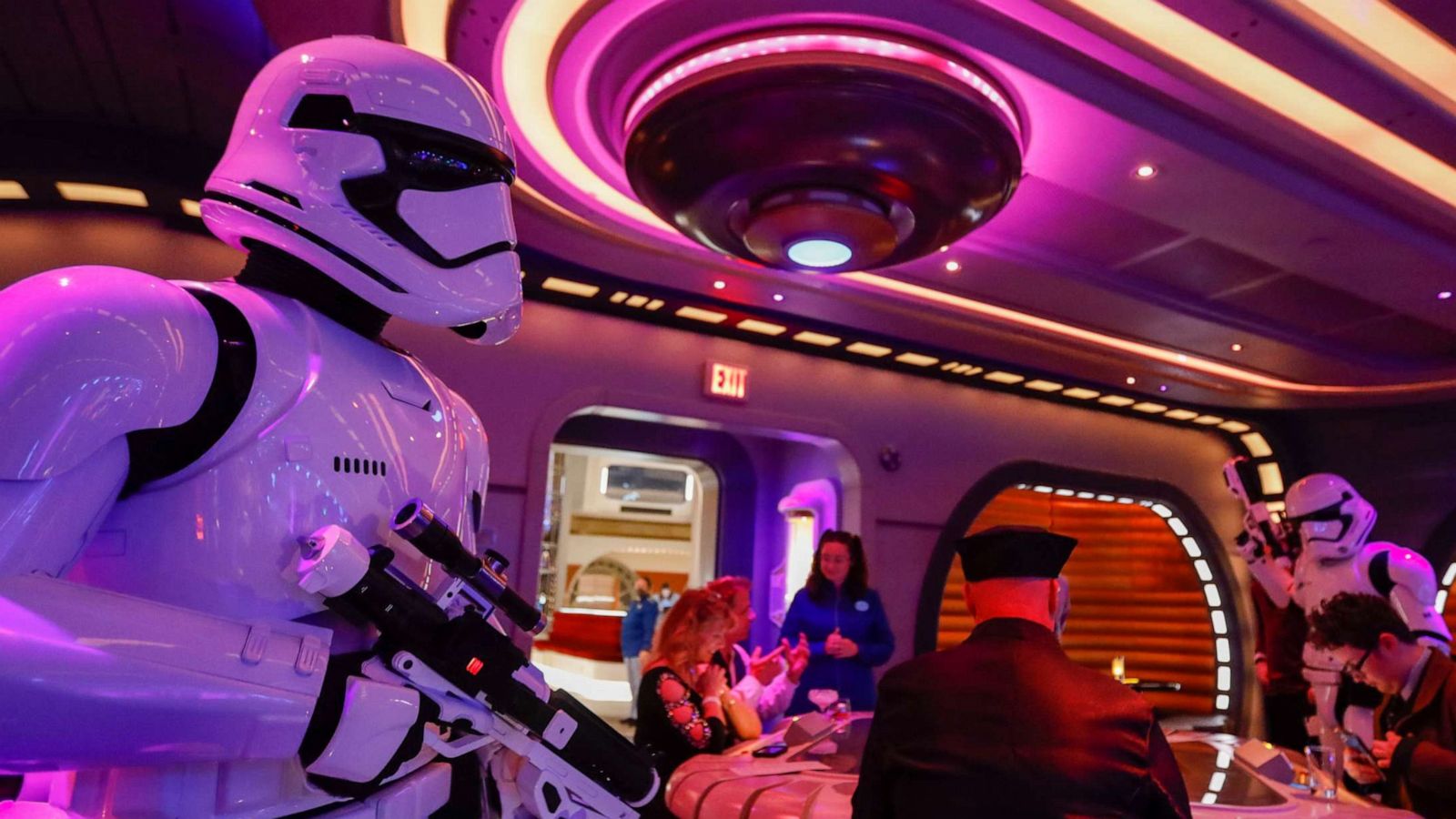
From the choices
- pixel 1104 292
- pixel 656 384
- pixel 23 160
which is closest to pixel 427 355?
pixel 656 384

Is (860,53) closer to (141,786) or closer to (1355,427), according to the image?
(141,786)

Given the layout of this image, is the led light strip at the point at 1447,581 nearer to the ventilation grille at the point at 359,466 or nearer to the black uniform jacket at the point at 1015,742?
the black uniform jacket at the point at 1015,742

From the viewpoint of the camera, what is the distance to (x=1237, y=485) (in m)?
6.15

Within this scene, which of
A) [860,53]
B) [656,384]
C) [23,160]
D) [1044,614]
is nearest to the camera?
[1044,614]

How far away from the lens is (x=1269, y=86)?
3.29m

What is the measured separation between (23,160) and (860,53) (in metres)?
3.58

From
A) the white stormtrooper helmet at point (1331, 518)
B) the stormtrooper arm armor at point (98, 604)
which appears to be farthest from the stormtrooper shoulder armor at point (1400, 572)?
the stormtrooper arm armor at point (98, 604)

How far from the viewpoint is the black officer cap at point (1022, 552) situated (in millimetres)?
1631

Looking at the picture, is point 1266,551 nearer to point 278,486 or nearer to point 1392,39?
point 1392,39

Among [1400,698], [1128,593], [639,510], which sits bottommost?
[1400,698]

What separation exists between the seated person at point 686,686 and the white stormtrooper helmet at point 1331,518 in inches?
137

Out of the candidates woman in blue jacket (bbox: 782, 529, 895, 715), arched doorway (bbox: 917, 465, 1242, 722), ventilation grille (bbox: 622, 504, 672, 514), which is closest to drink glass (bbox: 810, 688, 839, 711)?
woman in blue jacket (bbox: 782, 529, 895, 715)

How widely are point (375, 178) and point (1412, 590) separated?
17.1ft

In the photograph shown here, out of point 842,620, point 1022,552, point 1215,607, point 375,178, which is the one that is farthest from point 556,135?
point 1215,607
